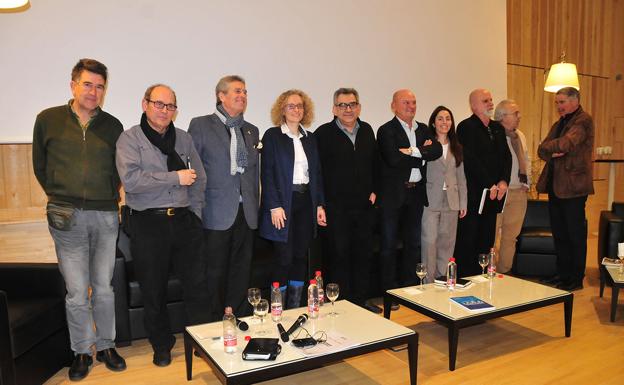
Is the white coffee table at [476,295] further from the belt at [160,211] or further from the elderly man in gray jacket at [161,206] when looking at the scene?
the belt at [160,211]

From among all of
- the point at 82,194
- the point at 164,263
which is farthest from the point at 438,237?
the point at 82,194

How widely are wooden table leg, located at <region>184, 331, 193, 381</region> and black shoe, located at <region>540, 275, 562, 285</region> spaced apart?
11.1 feet

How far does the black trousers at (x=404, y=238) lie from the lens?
12.2ft

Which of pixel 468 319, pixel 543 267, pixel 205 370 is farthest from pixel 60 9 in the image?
pixel 543 267

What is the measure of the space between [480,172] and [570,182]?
82cm

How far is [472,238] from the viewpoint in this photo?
4191 mm

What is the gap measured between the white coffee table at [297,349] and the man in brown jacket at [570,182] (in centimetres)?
251

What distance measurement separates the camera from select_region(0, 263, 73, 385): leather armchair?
237 centimetres

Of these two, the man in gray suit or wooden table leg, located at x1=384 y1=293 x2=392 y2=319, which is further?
wooden table leg, located at x1=384 y1=293 x2=392 y2=319

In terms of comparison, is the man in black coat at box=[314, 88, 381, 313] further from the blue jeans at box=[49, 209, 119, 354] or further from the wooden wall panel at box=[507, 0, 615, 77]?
the wooden wall panel at box=[507, 0, 615, 77]

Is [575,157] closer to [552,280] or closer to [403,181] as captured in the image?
[552,280]

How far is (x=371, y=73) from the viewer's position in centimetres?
528

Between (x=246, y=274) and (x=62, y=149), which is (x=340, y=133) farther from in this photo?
(x=62, y=149)

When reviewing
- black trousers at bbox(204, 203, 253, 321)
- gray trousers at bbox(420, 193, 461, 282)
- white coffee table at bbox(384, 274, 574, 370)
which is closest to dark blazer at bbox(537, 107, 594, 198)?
gray trousers at bbox(420, 193, 461, 282)
